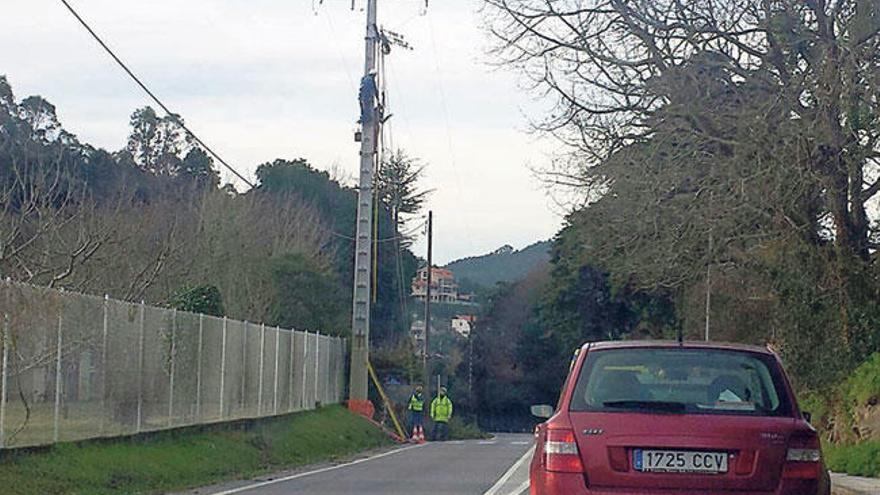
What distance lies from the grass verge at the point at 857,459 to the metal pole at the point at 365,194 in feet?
55.3

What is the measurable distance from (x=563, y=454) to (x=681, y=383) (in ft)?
3.15

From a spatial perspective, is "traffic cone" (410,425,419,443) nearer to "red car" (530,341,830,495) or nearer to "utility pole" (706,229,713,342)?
"utility pole" (706,229,713,342)

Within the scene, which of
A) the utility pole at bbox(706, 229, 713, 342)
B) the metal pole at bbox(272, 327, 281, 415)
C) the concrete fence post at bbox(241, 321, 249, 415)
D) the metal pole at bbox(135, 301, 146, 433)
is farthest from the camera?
the metal pole at bbox(272, 327, 281, 415)

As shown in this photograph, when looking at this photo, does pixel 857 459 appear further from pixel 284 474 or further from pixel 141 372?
pixel 141 372

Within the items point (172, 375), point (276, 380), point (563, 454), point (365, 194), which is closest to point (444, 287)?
point (365, 194)

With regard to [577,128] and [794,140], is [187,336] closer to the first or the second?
[577,128]

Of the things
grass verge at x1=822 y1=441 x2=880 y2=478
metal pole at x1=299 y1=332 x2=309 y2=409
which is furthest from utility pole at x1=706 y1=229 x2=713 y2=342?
metal pole at x1=299 y1=332 x2=309 y2=409

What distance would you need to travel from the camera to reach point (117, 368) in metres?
20.2

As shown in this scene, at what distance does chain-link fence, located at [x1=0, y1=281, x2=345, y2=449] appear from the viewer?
16391 millimetres

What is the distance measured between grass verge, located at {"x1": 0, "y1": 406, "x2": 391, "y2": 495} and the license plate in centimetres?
826

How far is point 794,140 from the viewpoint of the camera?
20953mm

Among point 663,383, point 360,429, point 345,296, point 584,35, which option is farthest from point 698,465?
point 345,296

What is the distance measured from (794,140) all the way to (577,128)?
13.7 ft

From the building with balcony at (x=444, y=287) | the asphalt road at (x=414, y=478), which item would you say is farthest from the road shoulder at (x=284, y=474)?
the building with balcony at (x=444, y=287)
